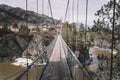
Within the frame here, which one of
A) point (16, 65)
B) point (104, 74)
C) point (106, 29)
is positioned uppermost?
point (106, 29)

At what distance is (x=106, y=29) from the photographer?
13898 mm

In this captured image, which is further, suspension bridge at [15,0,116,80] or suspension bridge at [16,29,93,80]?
suspension bridge at [16,29,93,80]

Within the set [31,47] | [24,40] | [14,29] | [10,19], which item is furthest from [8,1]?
[31,47]

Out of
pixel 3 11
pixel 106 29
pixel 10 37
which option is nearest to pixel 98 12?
pixel 106 29

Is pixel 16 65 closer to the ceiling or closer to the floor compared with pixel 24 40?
closer to the floor

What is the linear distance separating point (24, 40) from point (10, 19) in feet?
37.5

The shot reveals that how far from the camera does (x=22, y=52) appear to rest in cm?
4366

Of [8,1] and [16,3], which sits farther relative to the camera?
[8,1]

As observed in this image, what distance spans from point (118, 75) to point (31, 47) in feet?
86.1

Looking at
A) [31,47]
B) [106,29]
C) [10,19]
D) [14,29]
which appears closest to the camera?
[106,29]

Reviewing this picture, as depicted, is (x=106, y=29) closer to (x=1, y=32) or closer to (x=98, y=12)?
(x=98, y=12)

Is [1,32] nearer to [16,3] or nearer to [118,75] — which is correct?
[16,3]

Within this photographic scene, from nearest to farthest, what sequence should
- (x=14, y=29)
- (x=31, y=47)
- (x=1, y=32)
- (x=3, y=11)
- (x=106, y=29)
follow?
(x=106, y=29) < (x=31, y=47) < (x=1, y=32) < (x=14, y=29) < (x=3, y=11)

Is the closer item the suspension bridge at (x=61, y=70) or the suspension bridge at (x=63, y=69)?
the suspension bridge at (x=61, y=70)
